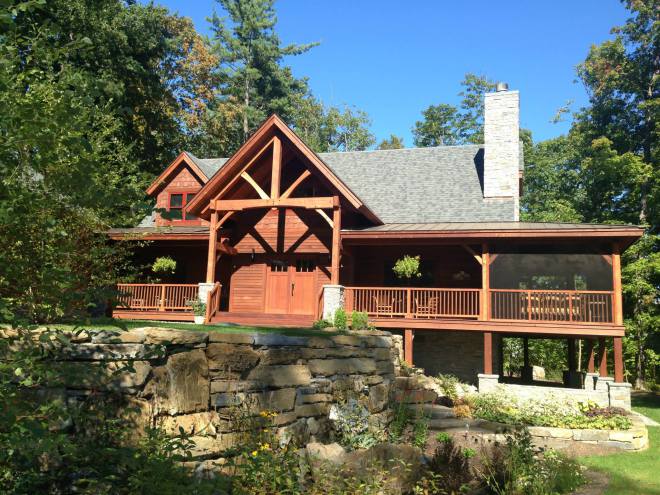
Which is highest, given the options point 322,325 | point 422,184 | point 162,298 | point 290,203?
point 422,184

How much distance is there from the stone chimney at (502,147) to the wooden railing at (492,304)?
352 cm

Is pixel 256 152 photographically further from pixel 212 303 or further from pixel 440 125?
pixel 440 125

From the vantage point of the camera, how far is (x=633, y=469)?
29.5ft

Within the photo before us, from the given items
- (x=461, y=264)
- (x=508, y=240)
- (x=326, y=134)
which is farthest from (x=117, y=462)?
(x=326, y=134)

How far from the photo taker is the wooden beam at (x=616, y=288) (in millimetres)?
13797

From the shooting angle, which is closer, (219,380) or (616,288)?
(219,380)

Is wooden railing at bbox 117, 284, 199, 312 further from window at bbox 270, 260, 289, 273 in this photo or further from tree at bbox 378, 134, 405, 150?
tree at bbox 378, 134, 405, 150

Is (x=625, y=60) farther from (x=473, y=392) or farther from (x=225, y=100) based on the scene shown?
Result: (x=225, y=100)

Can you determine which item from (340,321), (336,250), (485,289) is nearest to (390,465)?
(340,321)

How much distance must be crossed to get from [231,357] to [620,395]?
10.6 metres

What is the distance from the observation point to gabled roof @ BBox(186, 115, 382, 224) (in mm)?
14539

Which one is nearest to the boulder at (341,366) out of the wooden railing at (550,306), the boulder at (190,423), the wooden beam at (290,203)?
the boulder at (190,423)

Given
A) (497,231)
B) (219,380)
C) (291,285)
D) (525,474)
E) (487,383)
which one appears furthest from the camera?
(291,285)

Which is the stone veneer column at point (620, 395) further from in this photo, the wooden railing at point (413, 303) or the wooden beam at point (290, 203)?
the wooden beam at point (290, 203)
